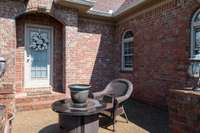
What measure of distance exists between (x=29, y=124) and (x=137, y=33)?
522 centimetres

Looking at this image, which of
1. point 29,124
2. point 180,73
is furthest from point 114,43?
point 29,124

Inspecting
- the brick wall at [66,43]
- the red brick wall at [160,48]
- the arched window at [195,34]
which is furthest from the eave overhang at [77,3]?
the arched window at [195,34]

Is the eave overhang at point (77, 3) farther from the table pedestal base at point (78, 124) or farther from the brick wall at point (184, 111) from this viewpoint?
the brick wall at point (184, 111)

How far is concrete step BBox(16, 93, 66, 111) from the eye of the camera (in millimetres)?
5832

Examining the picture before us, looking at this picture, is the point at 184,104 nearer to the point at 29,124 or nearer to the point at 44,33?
the point at 29,124

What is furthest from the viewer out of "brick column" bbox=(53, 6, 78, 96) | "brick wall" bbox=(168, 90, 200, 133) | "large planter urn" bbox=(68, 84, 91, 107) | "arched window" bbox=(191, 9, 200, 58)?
"brick column" bbox=(53, 6, 78, 96)

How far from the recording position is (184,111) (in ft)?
9.43

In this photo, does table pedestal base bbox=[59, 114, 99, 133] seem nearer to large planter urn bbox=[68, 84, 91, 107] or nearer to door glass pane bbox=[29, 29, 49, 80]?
large planter urn bbox=[68, 84, 91, 107]

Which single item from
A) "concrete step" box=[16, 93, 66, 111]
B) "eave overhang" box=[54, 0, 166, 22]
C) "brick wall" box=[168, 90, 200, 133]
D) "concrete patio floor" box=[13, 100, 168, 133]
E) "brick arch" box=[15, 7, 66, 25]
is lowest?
"concrete patio floor" box=[13, 100, 168, 133]

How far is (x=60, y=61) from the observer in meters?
7.54

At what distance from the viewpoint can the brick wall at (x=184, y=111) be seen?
2707 mm

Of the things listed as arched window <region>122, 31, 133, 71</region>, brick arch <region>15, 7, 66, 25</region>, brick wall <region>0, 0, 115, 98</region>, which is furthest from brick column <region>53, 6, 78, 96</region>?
arched window <region>122, 31, 133, 71</region>

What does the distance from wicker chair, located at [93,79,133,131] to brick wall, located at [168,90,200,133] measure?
1.48 metres

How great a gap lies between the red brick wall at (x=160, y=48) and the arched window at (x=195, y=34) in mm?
114
